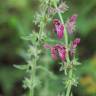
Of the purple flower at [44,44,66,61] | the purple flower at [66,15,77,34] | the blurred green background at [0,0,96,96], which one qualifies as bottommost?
the blurred green background at [0,0,96,96]

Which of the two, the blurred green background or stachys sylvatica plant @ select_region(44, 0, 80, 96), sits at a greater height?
stachys sylvatica plant @ select_region(44, 0, 80, 96)

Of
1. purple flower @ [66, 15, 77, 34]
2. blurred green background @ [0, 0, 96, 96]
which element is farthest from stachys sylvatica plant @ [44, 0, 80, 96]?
blurred green background @ [0, 0, 96, 96]

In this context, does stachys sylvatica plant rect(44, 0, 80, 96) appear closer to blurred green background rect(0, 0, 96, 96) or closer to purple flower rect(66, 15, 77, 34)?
purple flower rect(66, 15, 77, 34)

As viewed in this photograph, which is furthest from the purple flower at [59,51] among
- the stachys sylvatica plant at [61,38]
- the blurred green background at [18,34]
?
the blurred green background at [18,34]

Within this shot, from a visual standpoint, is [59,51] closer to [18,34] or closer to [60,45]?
[60,45]

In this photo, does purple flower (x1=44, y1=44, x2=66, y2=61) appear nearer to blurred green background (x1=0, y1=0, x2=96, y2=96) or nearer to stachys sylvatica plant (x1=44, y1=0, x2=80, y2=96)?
stachys sylvatica plant (x1=44, y1=0, x2=80, y2=96)

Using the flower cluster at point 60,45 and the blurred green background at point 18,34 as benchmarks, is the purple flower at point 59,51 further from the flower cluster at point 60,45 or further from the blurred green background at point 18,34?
the blurred green background at point 18,34

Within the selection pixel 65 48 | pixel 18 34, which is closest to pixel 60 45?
pixel 65 48

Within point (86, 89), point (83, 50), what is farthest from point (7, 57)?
point (86, 89)

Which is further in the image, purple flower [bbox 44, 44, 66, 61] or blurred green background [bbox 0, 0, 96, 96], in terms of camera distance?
blurred green background [bbox 0, 0, 96, 96]

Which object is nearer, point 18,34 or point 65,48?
point 65,48

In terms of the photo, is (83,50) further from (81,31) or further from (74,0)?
(74,0)
